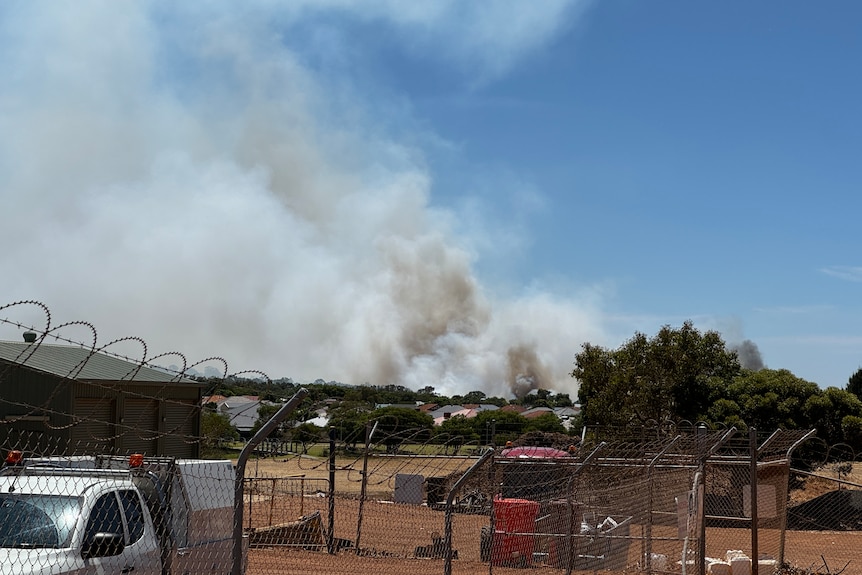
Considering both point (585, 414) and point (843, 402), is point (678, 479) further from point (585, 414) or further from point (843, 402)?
point (585, 414)

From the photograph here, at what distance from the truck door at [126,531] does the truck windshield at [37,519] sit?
0.14 metres

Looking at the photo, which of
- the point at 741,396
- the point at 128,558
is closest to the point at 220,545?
the point at 128,558

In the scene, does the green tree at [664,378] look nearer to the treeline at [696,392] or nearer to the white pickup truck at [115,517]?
the treeline at [696,392]

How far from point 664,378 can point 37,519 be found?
29.6 meters

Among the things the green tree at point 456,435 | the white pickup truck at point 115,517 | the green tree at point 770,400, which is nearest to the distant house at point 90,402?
the green tree at point 456,435

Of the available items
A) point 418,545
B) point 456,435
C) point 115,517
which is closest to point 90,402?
point 418,545

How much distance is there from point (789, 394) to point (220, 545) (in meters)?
27.7

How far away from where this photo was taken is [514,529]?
14797 mm

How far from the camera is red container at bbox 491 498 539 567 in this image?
13.7m

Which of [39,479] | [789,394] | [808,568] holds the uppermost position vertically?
[789,394]

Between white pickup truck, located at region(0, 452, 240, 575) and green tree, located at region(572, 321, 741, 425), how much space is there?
2714 cm

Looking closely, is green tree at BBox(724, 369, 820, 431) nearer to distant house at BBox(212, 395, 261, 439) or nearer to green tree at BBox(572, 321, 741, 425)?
green tree at BBox(572, 321, 741, 425)

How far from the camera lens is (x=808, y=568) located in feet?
51.7

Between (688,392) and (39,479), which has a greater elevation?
(688,392)
